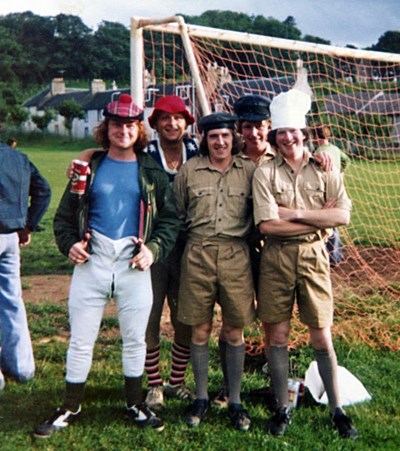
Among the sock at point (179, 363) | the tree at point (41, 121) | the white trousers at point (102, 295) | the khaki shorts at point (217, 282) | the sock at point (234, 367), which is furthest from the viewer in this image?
the tree at point (41, 121)

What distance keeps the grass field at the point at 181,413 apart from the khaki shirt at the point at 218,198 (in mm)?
1140

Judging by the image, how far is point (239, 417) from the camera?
3.61 metres

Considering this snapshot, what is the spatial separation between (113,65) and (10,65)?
28.0ft

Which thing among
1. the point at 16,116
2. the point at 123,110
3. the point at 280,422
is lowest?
the point at 16,116

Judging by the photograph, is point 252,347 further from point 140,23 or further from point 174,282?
point 140,23

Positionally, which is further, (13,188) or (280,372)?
(13,188)

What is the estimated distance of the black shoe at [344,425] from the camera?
348 cm

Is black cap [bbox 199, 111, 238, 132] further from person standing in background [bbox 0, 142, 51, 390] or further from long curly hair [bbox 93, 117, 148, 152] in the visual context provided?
person standing in background [bbox 0, 142, 51, 390]

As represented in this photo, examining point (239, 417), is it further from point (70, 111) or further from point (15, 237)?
point (70, 111)

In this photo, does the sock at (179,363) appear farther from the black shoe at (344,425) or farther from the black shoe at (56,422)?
the black shoe at (344,425)

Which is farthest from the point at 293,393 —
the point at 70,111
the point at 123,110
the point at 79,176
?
the point at 70,111

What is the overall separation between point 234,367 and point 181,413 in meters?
0.47

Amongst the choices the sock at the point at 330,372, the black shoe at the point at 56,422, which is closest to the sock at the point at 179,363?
the black shoe at the point at 56,422

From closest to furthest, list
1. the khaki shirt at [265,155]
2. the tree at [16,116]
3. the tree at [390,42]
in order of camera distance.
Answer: the khaki shirt at [265,155] → the tree at [390,42] → the tree at [16,116]
